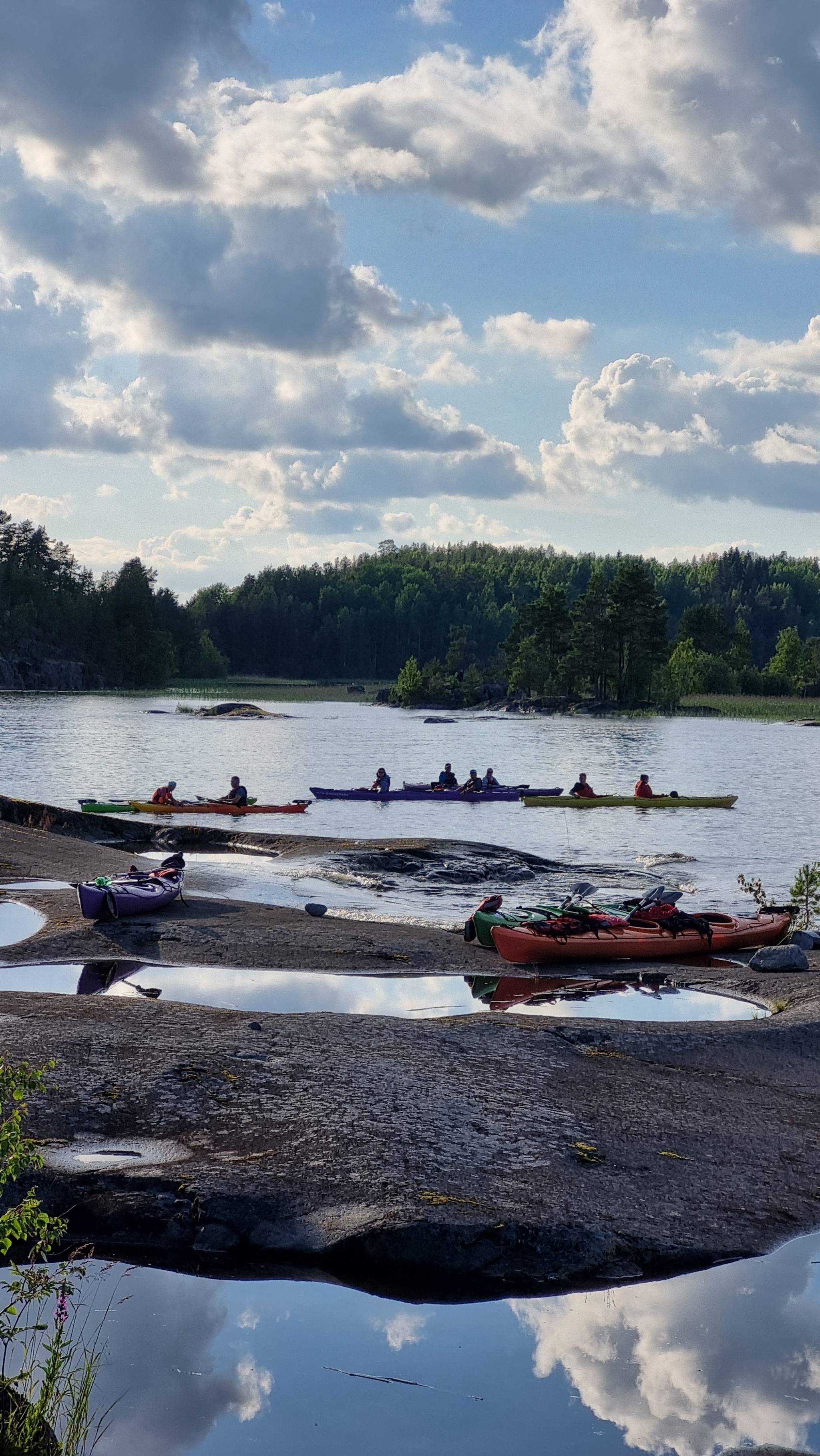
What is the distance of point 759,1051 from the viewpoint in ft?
38.9

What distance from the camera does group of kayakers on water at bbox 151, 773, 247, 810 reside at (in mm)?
36500

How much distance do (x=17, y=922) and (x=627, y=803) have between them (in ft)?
89.5

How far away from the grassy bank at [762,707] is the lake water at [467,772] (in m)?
8.42

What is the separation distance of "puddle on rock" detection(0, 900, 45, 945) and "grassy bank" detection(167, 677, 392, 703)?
118876 millimetres

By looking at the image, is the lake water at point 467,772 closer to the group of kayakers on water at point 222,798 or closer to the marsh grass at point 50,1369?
the group of kayakers on water at point 222,798

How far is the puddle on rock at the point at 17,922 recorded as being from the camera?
17359 mm

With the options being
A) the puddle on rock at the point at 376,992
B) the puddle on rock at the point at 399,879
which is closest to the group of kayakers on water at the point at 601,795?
the puddle on rock at the point at 399,879

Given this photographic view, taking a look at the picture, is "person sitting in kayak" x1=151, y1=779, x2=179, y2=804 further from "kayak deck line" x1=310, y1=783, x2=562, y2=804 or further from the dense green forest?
the dense green forest

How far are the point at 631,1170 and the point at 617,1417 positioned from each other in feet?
7.65

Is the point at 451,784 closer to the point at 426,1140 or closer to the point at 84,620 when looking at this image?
the point at 426,1140

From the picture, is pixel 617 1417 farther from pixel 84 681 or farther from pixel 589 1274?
pixel 84 681

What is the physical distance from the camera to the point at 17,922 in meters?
18.6

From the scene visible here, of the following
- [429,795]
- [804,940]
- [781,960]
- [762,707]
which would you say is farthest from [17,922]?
[762,707]

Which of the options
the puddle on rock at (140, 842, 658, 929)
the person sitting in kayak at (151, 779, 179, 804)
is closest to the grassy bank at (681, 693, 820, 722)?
the person sitting in kayak at (151, 779, 179, 804)
